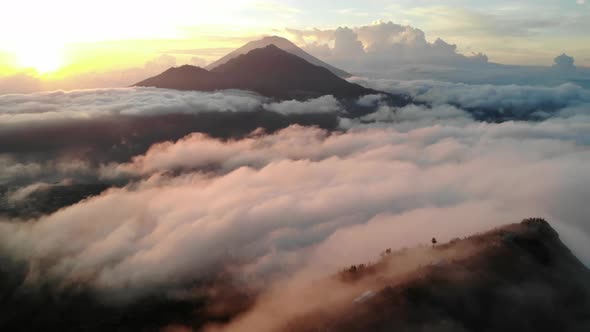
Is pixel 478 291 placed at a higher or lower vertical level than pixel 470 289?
lower

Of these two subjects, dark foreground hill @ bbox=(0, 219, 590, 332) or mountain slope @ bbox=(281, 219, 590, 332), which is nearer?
mountain slope @ bbox=(281, 219, 590, 332)

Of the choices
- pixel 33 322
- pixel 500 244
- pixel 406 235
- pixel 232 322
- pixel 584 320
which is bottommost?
pixel 33 322

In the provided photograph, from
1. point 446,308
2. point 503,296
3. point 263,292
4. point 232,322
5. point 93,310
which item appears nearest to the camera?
point 446,308

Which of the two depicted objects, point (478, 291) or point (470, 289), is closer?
point (470, 289)

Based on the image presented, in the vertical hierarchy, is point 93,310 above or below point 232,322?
below

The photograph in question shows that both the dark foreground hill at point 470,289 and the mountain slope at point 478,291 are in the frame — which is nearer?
the mountain slope at point 478,291

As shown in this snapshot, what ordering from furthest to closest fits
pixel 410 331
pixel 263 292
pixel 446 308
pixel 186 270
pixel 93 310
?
pixel 186 270
pixel 93 310
pixel 263 292
pixel 446 308
pixel 410 331

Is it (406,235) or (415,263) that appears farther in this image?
(406,235)

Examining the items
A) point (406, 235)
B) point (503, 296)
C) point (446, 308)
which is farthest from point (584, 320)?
point (406, 235)

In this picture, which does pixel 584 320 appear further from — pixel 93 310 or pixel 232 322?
pixel 93 310
